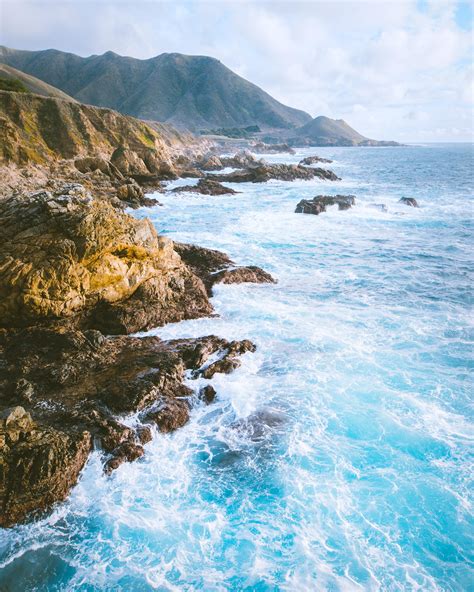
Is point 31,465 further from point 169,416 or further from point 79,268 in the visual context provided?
point 79,268

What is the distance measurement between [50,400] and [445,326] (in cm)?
1331

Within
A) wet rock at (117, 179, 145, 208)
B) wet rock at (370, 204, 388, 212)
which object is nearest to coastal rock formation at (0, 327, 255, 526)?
wet rock at (117, 179, 145, 208)

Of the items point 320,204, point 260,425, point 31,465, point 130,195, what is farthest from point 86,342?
point 320,204

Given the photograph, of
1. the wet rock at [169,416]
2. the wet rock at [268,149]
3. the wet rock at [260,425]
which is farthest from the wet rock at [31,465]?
the wet rock at [268,149]

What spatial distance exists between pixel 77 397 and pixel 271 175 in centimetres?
5411

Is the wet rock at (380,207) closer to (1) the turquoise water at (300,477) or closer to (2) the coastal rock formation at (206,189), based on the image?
(2) the coastal rock formation at (206,189)

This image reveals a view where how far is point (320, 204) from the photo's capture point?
1427 inches

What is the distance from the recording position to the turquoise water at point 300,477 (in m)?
6.53

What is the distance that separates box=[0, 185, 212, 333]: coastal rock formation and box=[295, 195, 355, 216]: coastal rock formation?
23017mm

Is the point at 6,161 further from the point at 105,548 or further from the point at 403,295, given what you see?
the point at 105,548

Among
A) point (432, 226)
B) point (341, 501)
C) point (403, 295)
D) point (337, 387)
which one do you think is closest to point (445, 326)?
point (403, 295)

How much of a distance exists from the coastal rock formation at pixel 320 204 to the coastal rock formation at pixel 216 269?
17.1 metres

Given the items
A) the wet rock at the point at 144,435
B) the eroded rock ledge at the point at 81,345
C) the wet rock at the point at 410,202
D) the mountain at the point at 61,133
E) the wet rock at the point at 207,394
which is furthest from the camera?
the wet rock at the point at 410,202

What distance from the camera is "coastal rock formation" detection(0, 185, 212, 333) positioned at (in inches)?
460
